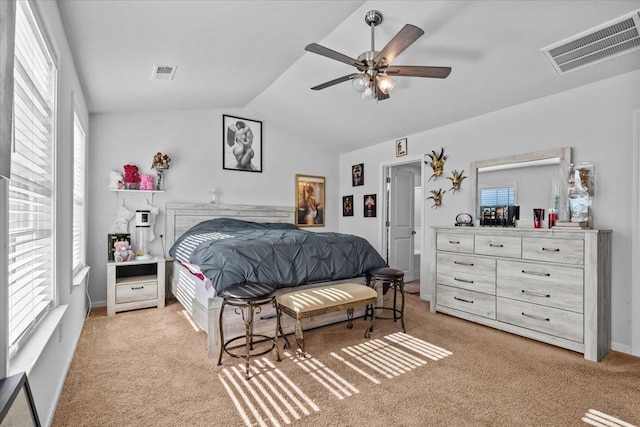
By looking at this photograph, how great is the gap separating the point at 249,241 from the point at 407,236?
11.0ft

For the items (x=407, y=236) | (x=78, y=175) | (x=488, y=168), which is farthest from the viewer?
(x=407, y=236)

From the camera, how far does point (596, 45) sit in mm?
2631

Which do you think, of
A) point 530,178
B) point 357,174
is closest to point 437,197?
point 530,178

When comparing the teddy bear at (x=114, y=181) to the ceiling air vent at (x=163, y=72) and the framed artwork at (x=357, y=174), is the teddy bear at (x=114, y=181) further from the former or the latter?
the framed artwork at (x=357, y=174)

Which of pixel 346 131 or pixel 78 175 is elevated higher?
pixel 346 131

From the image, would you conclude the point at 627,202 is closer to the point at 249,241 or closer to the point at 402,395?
the point at 402,395

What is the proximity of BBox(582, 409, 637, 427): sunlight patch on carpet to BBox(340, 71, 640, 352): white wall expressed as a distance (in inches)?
49.8

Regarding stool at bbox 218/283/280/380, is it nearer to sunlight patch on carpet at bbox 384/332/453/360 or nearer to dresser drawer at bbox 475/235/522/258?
sunlight patch on carpet at bbox 384/332/453/360

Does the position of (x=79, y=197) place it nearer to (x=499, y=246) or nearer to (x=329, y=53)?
(x=329, y=53)

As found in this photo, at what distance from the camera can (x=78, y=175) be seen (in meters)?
3.51

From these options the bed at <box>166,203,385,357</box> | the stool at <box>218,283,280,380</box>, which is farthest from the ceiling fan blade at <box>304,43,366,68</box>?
the stool at <box>218,283,280,380</box>

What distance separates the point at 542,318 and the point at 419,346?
1.14 m

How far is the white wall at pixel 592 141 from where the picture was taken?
2.86 m

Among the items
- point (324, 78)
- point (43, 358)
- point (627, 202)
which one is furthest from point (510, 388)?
point (324, 78)
